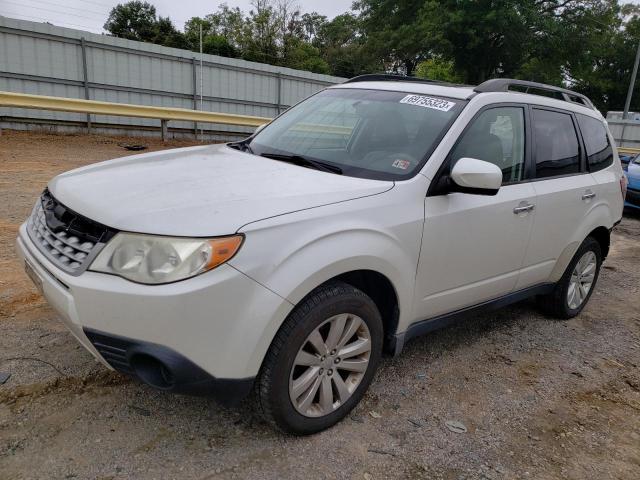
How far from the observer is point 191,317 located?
201 centimetres

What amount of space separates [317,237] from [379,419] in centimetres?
112

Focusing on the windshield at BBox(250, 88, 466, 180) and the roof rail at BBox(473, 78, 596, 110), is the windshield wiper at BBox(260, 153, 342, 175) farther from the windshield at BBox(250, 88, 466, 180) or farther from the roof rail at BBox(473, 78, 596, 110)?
the roof rail at BBox(473, 78, 596, 110)

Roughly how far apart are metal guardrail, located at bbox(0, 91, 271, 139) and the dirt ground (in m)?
8.04

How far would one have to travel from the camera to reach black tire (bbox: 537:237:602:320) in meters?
4.16

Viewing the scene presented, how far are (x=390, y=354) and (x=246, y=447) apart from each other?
0.93m

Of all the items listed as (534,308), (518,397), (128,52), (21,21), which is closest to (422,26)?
(128,52)

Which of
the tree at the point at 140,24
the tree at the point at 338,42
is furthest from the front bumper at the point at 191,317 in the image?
the tree at the point at 140,24

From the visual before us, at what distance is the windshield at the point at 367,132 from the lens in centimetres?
296

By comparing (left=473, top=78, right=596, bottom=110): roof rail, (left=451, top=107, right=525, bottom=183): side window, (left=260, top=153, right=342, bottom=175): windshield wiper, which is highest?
(left=473, top=78, right=596, bottom=110): roof rail

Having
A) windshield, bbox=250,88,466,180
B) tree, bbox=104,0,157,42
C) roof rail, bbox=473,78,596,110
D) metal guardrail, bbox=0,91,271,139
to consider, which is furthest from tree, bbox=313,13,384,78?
windshield, bbox=250,88,466,180

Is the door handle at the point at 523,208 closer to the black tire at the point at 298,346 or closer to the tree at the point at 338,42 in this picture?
the black tire at the point at 298,346

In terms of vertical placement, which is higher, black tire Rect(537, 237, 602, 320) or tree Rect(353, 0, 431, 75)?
tree Rect(353, 0, 431, 75)

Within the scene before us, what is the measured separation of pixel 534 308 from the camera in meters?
4.59

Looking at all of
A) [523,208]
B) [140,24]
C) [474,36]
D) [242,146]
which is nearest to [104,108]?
[242,146]
